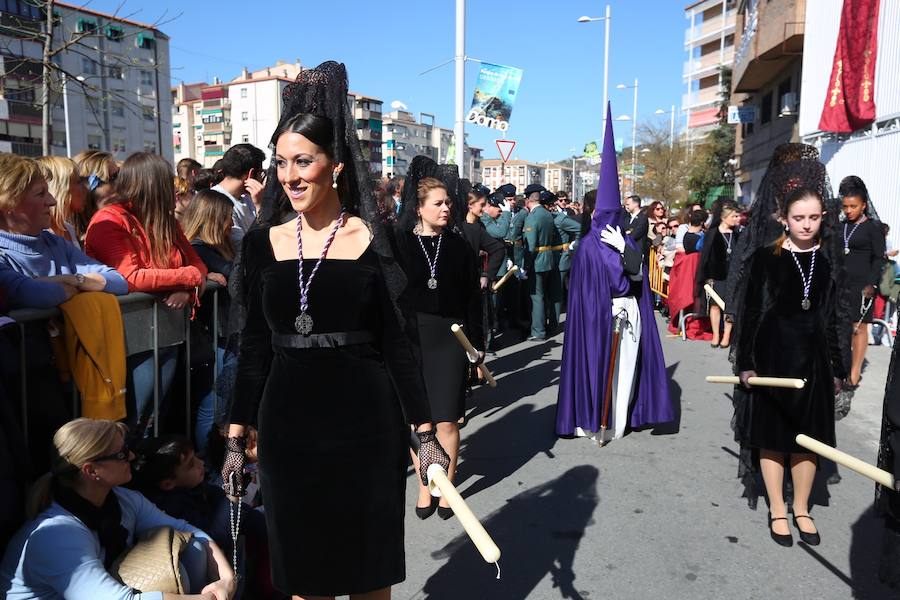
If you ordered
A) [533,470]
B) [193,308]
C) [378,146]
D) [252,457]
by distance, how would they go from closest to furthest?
[252,457]
[193,308]
[533,470]
[378,146]

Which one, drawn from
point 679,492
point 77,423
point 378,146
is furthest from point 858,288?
point 378,146

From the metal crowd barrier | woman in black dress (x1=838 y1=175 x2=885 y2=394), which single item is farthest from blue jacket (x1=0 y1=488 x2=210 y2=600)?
woman in black dress (x1=838 y1=175 x2=885 y2=394)

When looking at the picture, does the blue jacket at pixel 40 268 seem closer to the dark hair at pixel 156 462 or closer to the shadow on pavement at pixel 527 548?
the dark hair at pixel 156 462

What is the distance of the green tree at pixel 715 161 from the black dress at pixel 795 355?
4379cm

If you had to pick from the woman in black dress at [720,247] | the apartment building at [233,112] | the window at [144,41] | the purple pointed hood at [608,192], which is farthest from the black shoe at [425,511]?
the apartment building at [233,112]

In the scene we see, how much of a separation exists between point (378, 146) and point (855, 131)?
110 m

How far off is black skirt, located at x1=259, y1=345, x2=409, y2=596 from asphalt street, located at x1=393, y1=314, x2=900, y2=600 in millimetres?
1196

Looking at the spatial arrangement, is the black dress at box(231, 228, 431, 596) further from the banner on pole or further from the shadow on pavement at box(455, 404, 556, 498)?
the banner on pole

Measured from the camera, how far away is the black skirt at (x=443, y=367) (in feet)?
15.3

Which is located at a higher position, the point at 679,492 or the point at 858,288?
the point at 858,288

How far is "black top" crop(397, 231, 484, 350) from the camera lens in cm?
477

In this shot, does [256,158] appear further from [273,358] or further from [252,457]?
[273,358]

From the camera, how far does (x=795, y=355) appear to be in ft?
13.5

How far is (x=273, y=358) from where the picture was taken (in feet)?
8.49
